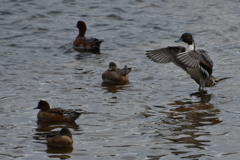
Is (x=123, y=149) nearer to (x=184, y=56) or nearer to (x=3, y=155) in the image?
(x=3, y=155)

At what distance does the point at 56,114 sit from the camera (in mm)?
8438

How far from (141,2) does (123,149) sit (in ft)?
45.3

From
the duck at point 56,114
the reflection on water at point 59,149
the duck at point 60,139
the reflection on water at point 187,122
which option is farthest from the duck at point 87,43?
the reflection on water at point 59,149

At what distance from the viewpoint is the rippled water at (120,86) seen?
7.11 m

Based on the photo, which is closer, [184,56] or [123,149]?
[123,149]

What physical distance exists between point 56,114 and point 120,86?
9.05 feet

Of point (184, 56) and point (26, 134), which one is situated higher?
point (184, 56)

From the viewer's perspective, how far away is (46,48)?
1392 cm

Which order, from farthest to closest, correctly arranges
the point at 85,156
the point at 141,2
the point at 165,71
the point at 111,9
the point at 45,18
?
the point at 141,2, the point at 111,9, the point at 45,18, the point at 165,71, the point at 85,156

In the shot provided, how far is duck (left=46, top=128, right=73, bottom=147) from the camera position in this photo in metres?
6.93

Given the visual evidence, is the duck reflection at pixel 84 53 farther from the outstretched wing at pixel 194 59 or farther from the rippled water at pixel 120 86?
the outstretched wing at pixel 194 59

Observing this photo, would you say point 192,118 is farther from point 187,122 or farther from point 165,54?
point 165,54

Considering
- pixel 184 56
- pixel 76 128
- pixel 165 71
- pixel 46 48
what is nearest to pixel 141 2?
pixel 46 48

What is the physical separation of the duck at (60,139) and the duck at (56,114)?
3.52 feet
